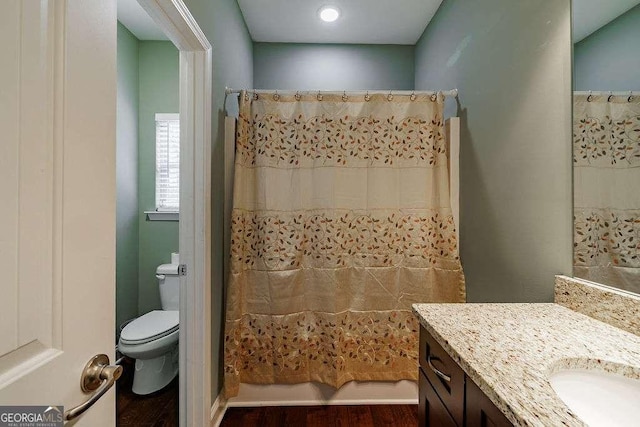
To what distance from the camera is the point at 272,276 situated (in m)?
1.66

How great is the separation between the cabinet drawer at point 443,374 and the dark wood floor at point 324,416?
0.89m

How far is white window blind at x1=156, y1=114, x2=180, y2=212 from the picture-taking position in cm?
234

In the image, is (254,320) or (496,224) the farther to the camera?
(254,320)

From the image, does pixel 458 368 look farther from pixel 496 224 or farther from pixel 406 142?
pixel 406 142

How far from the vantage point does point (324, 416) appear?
5.39 feet

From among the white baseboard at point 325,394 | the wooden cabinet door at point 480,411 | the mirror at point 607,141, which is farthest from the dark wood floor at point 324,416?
the mirror at point 607,141

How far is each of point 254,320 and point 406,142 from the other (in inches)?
56.7

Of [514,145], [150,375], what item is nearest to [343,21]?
[514,145]

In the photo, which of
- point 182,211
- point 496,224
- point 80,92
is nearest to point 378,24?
point 496,224

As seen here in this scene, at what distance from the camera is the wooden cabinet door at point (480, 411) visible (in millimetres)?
583

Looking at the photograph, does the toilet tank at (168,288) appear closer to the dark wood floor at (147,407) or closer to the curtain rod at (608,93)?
the dark wood floor at (147,407)

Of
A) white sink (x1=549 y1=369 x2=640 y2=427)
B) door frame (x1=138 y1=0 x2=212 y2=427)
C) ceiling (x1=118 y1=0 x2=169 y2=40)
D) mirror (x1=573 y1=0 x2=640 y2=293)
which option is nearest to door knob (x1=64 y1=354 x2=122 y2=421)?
door frame (x1=138 y1=0 x2=212 y2=427)

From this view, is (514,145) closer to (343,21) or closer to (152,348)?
(343,21)

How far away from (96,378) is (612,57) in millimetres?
Answer: 1660
